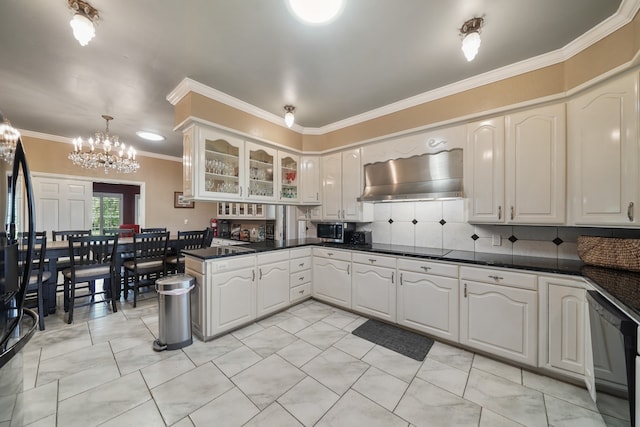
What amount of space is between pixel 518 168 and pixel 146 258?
4551 millimetres

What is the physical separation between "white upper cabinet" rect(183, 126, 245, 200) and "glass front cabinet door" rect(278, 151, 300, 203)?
27.8 inches

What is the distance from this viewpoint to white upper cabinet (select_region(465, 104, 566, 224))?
78.9 inches

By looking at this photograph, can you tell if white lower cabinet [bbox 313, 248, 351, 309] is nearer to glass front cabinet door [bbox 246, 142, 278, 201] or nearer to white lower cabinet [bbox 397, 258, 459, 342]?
white lower cabinet [bbox 397, 258, 459, 342]

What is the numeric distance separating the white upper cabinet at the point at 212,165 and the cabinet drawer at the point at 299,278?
1.26 metres

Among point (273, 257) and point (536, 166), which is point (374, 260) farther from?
point (536, 166)

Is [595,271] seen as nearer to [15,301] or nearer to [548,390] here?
[548,390]

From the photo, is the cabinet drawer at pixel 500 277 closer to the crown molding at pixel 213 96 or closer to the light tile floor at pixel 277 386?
the light tile floor at pixel 277 386

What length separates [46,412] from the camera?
151 centimetres

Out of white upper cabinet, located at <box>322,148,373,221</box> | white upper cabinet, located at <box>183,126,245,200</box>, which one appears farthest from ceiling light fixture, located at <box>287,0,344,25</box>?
white upper cabinet, located at <box>322,148,373,221</box>

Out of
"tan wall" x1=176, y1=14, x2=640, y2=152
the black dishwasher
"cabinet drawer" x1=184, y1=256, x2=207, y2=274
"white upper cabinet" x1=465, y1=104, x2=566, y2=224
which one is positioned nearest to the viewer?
the black dishwasher

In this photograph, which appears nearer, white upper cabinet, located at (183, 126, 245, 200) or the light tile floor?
the light tile floor

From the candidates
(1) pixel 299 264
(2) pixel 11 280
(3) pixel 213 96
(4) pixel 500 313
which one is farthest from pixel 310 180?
(2) pixel 11 280

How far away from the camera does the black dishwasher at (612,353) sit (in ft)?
3.63

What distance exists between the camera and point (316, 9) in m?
1.53
